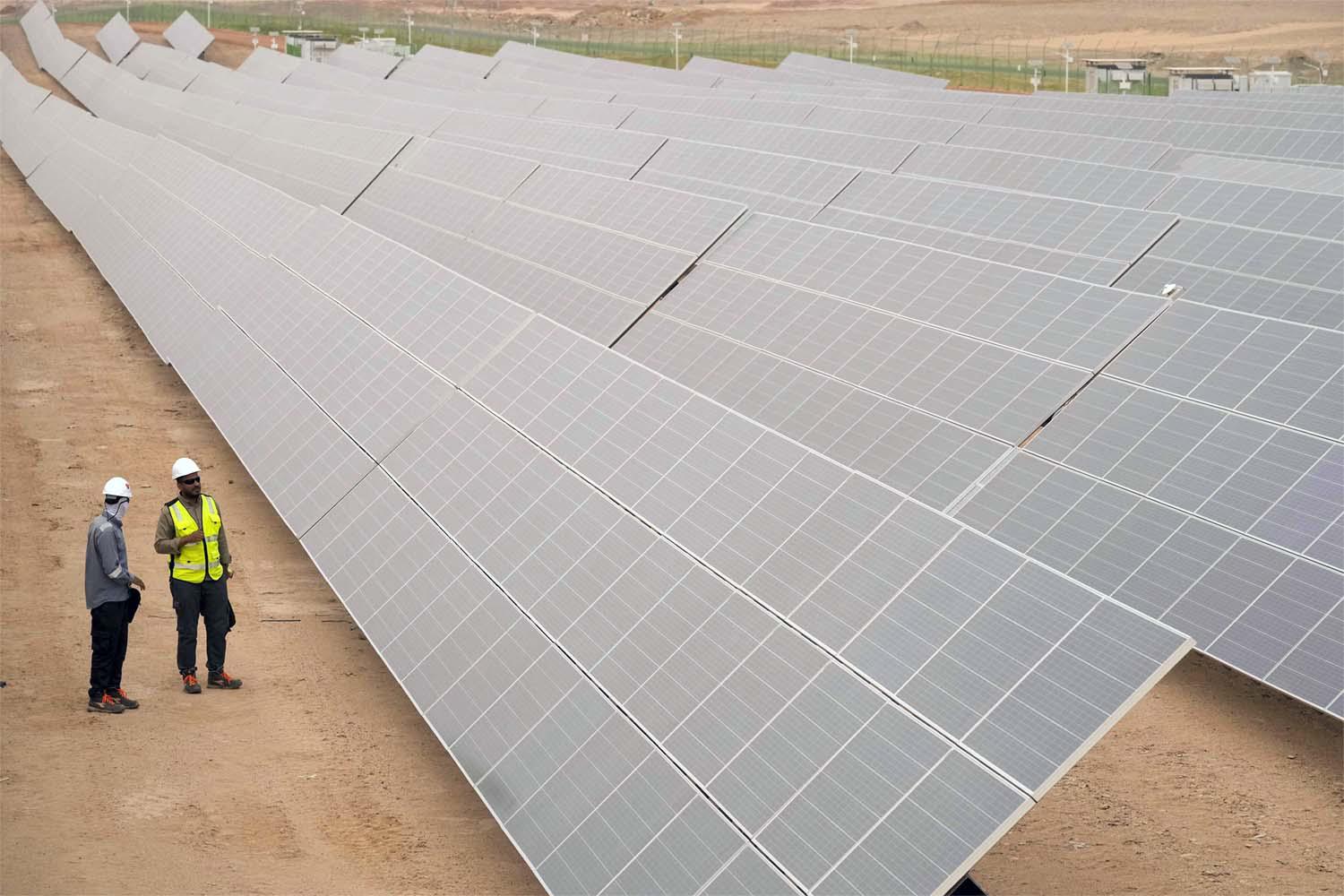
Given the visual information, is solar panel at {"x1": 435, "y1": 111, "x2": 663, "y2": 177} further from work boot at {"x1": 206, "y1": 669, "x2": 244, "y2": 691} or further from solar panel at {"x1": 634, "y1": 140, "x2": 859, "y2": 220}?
work boot at {"x1": 206, "y1": 669, "x2": 244, "y2": 691}

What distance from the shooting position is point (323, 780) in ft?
36.7

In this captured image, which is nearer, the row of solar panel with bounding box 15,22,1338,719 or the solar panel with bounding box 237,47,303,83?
the row of solar panel with bounding box 15,22,1338,719

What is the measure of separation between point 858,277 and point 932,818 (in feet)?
35.4

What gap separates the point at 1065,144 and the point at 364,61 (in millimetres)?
53166

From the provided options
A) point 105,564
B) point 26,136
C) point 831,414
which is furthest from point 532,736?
point 26,136

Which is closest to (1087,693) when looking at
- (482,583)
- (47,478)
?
(482,583)

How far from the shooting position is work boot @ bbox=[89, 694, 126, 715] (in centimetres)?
1202

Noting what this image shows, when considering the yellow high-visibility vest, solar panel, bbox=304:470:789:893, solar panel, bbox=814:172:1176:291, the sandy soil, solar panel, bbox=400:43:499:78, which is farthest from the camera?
the sandy soil

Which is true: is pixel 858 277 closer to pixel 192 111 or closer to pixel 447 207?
pixel 447 207

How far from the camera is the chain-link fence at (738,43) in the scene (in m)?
92.1

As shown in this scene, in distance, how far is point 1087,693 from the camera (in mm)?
7906

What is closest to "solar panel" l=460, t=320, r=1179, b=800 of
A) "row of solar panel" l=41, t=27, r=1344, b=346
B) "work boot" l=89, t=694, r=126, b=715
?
"work boot" l=89, t=694, r=126, b=715

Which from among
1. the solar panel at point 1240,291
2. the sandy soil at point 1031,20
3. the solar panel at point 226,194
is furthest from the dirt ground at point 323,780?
the sandy soil at point 1031,20

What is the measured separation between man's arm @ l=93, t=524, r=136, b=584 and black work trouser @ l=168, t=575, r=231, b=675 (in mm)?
451
